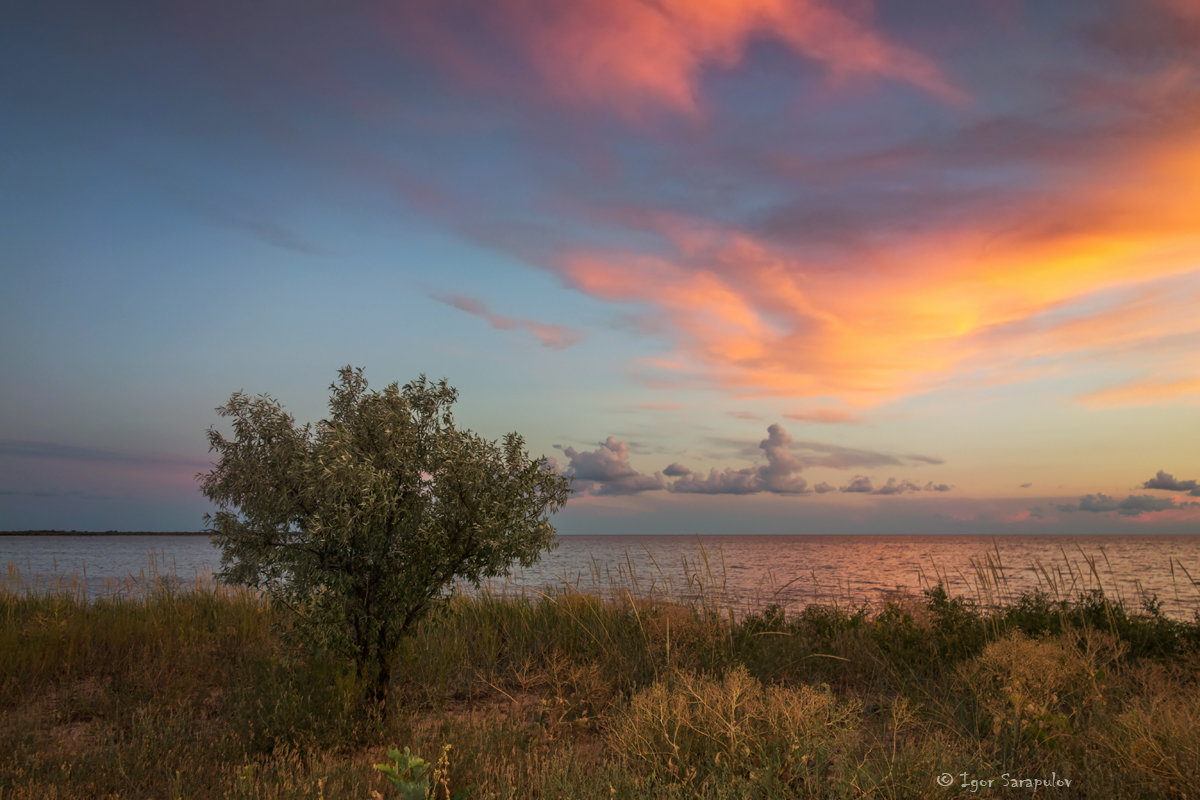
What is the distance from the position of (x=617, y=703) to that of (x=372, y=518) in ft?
12.4

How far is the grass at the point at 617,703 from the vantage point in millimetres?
Result: 5613

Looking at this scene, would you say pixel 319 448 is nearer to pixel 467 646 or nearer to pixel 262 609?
pixel 467 646

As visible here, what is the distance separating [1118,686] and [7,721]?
1364cm

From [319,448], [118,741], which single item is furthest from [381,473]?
[118,741]

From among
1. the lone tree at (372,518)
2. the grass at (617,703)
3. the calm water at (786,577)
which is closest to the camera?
the grass at (617,703)

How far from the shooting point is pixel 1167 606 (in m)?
24.1

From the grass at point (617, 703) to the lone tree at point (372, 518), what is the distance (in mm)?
724

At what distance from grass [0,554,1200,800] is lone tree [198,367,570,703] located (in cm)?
72

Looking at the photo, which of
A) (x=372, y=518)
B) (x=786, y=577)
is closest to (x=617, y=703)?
(x=372, y=518)

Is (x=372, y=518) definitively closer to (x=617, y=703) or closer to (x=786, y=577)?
(x=617, y=703)

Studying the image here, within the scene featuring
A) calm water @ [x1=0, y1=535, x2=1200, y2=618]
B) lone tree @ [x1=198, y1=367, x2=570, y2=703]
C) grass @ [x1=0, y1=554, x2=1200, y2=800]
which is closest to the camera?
grass @ [x1=0, y1=554, x2=1200, y2=800]

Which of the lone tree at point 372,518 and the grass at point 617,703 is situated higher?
the lone tree at point 372,518

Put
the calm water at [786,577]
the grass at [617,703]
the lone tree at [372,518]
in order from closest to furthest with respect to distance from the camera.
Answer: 1. the grass at [617,703]
2. the lone tree at [372,518]
3. the calm water at [786,577]

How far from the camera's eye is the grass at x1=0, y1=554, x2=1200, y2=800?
5613 mm
